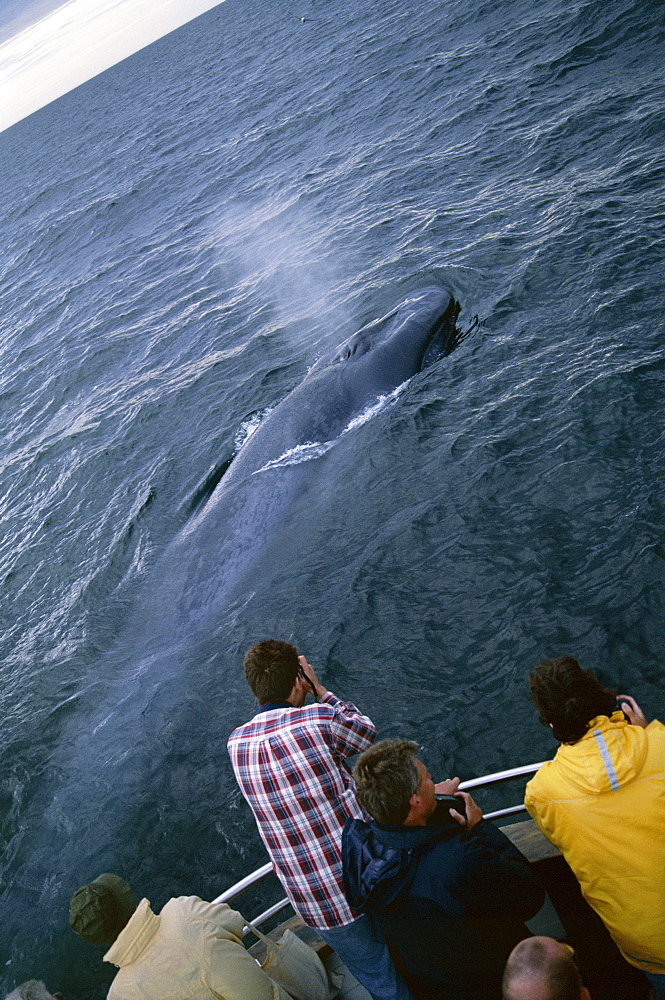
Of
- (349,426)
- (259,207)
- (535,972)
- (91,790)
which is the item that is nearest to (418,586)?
(349,426)

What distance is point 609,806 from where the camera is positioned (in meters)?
3.80

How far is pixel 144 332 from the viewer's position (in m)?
24.1

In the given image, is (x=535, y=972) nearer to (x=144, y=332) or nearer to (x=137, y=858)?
(x=137, y=858)

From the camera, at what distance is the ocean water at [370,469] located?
8.37m

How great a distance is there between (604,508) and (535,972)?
22.0 feet

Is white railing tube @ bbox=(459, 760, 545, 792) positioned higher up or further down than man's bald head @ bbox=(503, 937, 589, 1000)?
further down

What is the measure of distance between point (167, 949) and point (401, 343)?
1060 cm

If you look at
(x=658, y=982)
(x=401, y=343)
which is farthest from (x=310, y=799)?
(x=401, y=343)

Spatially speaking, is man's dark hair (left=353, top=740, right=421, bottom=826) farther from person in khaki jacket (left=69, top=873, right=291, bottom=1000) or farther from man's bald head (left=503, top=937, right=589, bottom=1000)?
person in khaki jacket (left=69, top=873, right=291, bottom=1000)

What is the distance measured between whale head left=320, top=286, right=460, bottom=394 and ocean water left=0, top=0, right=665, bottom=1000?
0.48 metres

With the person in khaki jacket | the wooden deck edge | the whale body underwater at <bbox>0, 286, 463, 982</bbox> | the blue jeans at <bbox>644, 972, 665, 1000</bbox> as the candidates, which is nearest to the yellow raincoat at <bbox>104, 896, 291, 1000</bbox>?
the person in khaki jacket

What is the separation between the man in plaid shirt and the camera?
173 inches

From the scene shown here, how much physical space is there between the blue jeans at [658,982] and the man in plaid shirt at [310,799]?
139 centimetres

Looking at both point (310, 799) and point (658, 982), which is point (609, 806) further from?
point (310, 799)
